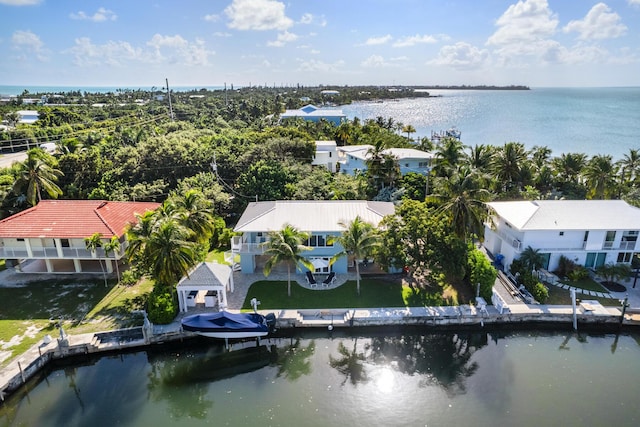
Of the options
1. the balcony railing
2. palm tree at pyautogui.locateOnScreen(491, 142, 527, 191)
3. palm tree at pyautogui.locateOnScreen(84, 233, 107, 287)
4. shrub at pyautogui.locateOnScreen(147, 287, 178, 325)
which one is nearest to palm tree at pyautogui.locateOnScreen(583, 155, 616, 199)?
palm tree at pyautogui.locateOnScreen(491, 142, 527, 191)

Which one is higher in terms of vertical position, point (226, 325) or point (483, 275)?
point (483, 275)

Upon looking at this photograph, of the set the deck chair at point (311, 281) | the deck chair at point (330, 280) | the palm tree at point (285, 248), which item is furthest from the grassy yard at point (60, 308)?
the deck chair at point (330, 280)

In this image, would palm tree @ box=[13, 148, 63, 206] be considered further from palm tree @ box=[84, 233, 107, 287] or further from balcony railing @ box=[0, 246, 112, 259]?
palm tree @ box=[84, 233, 107, 287]

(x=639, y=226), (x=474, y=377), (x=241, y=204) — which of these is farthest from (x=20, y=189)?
(x=639, y=226)

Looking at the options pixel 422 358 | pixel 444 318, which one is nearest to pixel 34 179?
pixel 422 358

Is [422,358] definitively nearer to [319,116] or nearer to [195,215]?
A: [195,215]

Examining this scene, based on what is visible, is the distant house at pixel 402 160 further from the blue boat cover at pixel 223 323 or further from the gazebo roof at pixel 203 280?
the blue boat cover at pixel 223 323

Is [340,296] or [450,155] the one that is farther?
[450,155]

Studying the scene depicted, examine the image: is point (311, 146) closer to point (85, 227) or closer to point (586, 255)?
point (85, 227)
